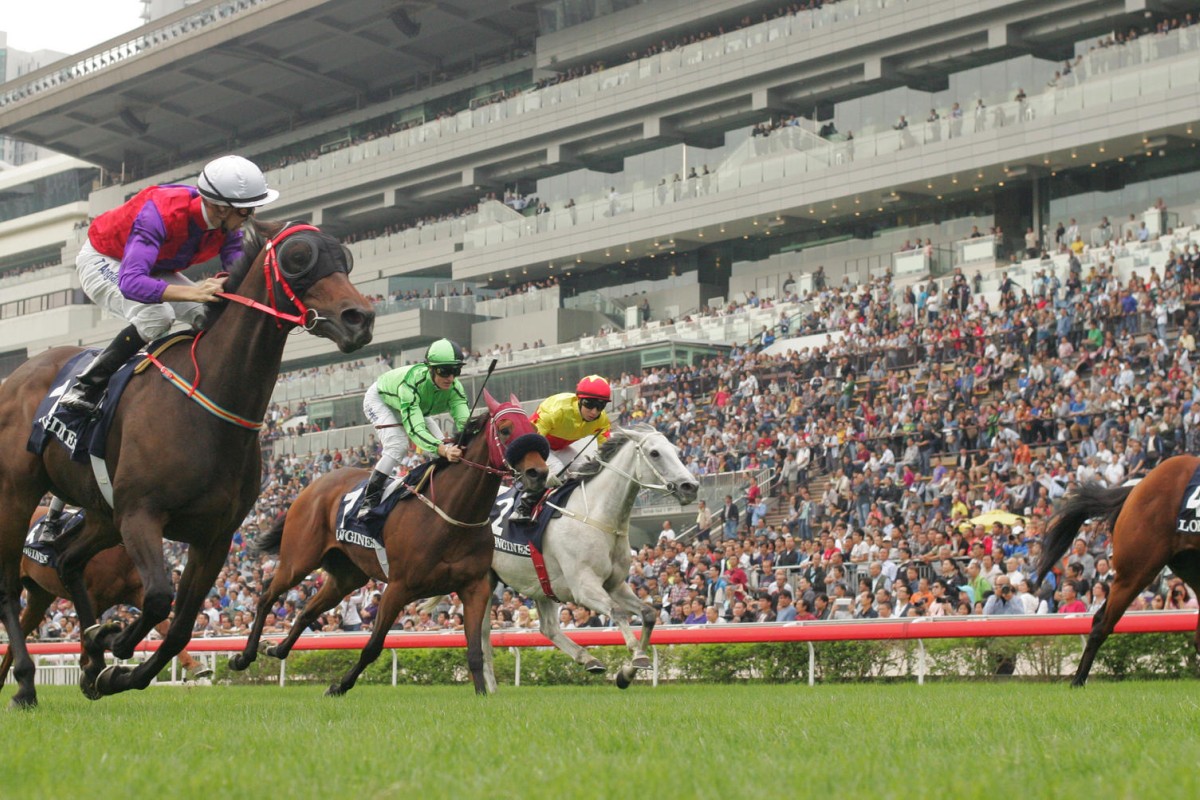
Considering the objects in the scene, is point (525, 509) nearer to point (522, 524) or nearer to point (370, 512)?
point (522, 524)

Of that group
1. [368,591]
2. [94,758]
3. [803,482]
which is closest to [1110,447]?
[803,482]

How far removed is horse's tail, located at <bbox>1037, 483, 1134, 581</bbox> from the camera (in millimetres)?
10578

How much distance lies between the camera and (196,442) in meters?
6.53

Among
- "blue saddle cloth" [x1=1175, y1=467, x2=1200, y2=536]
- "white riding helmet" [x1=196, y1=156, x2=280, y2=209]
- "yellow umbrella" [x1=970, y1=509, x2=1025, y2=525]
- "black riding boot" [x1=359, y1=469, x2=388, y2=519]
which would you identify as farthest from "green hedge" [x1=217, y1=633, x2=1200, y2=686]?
"white riding helmet" [x1=196, y1=156, x2=280, y2=209]

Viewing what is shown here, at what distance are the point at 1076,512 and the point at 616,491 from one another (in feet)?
11.2

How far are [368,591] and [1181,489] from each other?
12.7 meters

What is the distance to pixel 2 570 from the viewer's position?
711cm

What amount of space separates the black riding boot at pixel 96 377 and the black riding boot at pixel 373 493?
3.51 m

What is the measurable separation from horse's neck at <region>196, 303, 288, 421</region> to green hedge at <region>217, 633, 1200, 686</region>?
7.37 metres

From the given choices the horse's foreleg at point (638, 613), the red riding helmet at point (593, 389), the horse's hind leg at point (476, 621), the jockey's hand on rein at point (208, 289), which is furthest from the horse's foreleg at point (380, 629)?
the jockey's hand on rein at point (208, 289)

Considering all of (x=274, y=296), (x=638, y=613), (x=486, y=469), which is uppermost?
(x=274, y=296)

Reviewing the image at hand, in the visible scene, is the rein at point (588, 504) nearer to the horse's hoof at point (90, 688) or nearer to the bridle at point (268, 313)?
the horse's hoof at point (90, 688)

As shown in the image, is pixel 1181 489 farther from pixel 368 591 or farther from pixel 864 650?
pixel 368 591

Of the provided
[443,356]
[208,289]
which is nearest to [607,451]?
[443,356]
